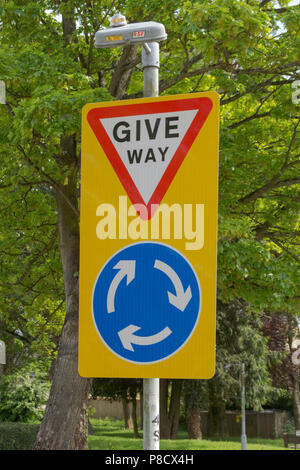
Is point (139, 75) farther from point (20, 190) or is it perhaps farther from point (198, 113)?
point (198, 113)

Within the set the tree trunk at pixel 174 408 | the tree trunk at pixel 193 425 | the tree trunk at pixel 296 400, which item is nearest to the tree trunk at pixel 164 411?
the tree trunk at pixel 174 408

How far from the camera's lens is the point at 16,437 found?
1878cm

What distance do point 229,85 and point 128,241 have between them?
951cm

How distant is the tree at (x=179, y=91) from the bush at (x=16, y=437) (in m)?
5.64

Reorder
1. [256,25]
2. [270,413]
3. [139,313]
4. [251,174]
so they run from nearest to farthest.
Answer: [139,313] < [256,25] < [251,174] < [270,413]

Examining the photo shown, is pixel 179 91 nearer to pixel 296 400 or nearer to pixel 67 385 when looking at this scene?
pixel 67 385

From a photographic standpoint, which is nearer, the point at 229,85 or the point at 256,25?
the point at 256,25

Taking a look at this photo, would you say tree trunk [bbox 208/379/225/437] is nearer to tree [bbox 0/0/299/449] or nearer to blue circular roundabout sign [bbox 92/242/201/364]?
tree [bbox 0/0/299/449]

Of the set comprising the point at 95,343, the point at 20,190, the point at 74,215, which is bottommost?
the point at 95,343

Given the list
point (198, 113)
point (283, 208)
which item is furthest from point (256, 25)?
point (198, 113)

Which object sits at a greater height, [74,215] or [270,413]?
[74,215]

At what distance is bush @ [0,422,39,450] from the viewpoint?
18609 millimetres

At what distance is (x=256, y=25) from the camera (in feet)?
31.0
